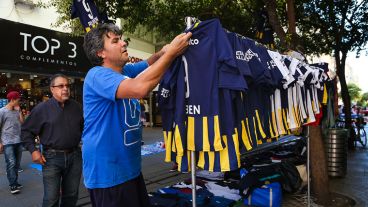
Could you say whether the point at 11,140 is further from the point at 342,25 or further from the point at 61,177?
the point at 342,25

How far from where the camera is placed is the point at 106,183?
222 cm

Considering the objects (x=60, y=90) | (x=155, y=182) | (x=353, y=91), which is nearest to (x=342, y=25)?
(x=155, y=182)

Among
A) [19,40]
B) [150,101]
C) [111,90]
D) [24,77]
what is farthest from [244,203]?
[150,101]

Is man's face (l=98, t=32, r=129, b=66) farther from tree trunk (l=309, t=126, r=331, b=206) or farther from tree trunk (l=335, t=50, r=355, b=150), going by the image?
tree trunk (l=335, t=50, r=355, b=150)

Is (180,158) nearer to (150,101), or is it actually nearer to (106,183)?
(106,183)

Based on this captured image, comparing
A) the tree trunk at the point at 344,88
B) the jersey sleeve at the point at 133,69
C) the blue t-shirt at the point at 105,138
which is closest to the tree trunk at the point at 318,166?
the jersey sleeve at the point at 133,69

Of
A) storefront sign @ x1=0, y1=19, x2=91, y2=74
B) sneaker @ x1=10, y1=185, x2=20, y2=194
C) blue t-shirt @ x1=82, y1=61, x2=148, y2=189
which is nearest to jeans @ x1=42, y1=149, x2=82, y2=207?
blue t-shirt @ x1=82, y1=61, x2=148, y2=189

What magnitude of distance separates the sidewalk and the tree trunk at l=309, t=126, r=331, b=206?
1.67ft

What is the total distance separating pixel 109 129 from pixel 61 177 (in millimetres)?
2396

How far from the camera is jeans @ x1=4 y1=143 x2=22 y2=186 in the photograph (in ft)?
21.7

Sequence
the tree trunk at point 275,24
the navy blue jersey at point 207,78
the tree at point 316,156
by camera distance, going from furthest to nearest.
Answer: the tree trunk at point 275,24 < the tree at point 316,156 < the navy blue jersey at point 207,78

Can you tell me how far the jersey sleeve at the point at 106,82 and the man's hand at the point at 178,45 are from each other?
14.1 inches

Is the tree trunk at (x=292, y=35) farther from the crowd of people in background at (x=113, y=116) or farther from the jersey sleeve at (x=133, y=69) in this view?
the crowd of people in background at (x=113, y=116)

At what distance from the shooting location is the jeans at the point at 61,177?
12.8 ft
